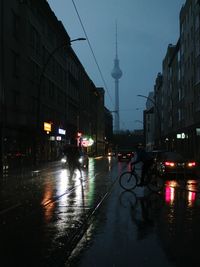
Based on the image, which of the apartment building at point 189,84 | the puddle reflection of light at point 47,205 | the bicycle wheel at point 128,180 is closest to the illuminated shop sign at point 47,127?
the apartment building at point 189,84

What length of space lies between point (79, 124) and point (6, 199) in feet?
269

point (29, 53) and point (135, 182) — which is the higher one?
point (29, 53)

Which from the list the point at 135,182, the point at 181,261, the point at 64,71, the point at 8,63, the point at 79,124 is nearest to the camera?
the point at 181,261

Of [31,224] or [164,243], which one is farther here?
[31,224]

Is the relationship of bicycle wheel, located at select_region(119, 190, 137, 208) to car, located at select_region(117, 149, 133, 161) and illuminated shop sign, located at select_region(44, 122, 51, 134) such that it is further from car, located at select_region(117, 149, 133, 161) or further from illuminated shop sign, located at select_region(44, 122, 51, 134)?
car, located at select_region(117, 149, 133, 161)

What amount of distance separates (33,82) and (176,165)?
28.8 m

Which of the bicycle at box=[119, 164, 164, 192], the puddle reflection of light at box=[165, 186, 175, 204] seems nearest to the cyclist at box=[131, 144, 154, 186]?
the bicycle at box=[119, 164, 164, 192]

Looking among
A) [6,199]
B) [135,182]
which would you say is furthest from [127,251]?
[135,182]

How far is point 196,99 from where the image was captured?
57.3 m

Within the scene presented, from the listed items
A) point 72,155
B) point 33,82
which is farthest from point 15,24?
point 72,155

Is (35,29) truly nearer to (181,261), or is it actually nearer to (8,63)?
(8,63)

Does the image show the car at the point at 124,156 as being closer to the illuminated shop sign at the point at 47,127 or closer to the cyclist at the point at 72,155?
the illuminated shop sign at the point at 47,127

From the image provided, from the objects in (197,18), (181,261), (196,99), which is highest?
(197,18)

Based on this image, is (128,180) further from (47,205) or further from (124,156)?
(124,156)
